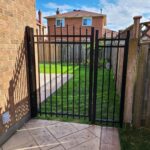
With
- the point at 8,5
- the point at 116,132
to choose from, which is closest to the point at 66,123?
the point at 116,132

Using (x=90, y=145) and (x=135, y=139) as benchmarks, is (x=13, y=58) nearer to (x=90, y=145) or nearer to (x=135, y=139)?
(x=90, y=145)

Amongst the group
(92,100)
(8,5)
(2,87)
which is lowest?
(92,100)

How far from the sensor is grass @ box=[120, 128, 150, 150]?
2562 mm

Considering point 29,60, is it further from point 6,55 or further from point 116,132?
point 116,132

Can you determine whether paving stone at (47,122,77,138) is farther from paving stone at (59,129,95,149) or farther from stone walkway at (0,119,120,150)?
paving stone at (59,129,95,149)

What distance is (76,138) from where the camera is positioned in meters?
2.77

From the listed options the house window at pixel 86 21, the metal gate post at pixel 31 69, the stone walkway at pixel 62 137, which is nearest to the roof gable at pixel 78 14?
the house window at pixel 86 21

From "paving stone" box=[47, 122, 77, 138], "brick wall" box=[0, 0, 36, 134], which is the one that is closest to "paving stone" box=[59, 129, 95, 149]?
"paving stone" box=[47, 122, 77, 138]

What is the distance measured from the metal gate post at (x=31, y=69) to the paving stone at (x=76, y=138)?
1171mm

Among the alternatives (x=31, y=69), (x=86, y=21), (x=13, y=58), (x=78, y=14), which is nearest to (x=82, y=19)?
(x=86, y=21)

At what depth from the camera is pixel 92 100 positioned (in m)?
3.27

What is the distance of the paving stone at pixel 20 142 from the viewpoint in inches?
99.4

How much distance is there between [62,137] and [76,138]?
0.83 ft

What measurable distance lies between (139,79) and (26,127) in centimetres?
242
